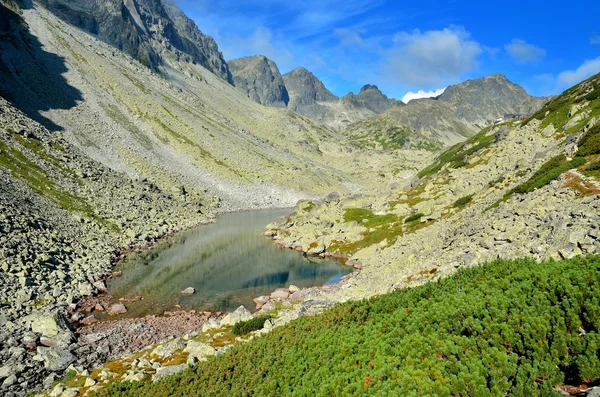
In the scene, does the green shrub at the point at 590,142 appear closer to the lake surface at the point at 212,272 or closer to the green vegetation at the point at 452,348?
the green vegetation at the point at 452,348

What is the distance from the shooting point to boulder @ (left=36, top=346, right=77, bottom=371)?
2538 centimetres

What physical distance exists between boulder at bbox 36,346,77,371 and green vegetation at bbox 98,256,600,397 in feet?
40.6

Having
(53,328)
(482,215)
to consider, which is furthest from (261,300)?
(482,215)

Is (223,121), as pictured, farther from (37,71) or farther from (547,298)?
(547,298)

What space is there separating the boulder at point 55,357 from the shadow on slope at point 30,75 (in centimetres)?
9417

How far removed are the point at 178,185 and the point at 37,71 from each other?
2753 inches

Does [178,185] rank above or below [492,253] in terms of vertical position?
below

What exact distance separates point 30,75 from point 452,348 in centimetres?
15392

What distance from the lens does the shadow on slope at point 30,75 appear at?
340ft

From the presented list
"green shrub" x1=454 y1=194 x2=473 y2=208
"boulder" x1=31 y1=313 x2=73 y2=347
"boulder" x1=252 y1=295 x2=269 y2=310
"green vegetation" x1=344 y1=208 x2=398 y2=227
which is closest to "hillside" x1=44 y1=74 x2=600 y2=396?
"boulder" x1=252 y1=295 x2=269 y2=310

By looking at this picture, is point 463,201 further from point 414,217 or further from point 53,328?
point 53,328

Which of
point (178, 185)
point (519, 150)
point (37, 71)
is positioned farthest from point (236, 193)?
point (519, 150)

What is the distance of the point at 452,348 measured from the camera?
10.6 meters

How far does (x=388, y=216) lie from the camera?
2813 inches
